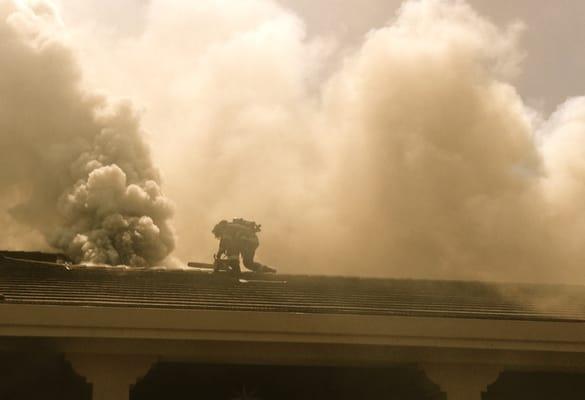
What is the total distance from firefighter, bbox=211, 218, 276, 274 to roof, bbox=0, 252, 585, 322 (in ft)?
4.36

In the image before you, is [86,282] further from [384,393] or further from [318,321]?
[384,393]

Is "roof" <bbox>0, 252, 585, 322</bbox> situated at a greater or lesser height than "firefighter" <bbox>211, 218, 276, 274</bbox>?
lesser

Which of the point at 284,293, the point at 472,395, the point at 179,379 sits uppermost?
the point at 284,293

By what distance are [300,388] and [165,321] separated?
3.14 meters

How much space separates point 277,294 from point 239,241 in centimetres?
272

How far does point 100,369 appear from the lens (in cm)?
625

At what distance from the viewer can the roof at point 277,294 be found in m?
6.44

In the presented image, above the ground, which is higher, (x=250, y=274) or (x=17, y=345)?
(x=250, y=274)

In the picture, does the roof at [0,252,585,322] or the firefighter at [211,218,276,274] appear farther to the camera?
the firefighter at [211,218,276,274]

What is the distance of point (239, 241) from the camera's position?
986 cm

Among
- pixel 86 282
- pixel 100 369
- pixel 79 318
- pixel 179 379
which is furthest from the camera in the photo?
pixel 179 379

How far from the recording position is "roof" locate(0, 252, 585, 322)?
21.1 feet

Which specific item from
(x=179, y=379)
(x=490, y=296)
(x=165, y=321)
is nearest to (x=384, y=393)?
(x=490, y=296)

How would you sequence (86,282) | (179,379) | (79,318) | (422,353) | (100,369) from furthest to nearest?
(179,379) → (86,282) → (422,353) → (100,369) → (79,318)
